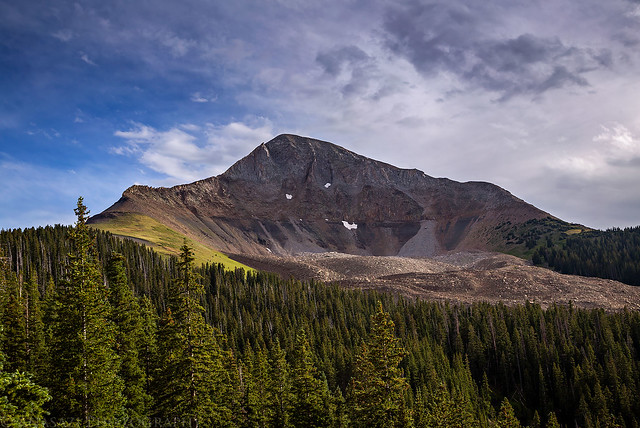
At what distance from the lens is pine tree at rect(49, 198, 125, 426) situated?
27.0m

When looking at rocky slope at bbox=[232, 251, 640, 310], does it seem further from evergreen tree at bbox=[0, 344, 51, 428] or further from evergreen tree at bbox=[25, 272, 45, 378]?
evergreen tree at bbox=[0, 344, 51, 428]

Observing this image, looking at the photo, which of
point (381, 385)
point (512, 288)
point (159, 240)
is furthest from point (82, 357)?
point (159, 240)

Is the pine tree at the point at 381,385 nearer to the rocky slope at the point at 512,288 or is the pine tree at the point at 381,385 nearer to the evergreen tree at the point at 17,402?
the evergreen tree at the point at 17,402

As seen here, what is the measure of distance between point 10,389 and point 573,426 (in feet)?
315

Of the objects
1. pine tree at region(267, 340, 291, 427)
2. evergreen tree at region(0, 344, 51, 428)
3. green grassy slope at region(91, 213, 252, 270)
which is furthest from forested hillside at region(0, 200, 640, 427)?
green grassy slope at region(91, 213, 252, 270)

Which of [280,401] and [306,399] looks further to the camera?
[280,401]

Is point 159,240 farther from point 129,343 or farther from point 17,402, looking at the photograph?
point 17,402

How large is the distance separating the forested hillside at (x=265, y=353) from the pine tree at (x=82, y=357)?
102mm

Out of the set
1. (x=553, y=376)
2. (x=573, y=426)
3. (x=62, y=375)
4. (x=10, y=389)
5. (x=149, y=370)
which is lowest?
(x=573, y=426)

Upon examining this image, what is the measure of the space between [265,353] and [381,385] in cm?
4698

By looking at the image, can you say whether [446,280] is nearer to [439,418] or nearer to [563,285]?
[563,285]

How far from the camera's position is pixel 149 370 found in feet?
138

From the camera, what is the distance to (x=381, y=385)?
2864 cm

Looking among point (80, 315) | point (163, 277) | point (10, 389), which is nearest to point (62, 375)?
point (80, 315)
